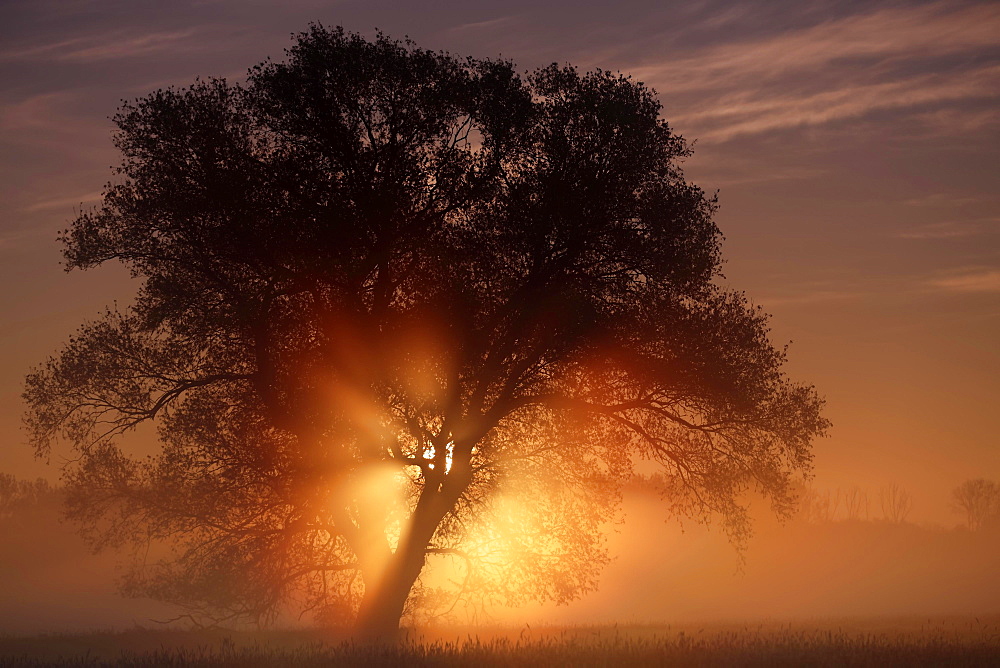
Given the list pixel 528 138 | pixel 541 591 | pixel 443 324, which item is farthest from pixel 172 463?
pixel 528 138

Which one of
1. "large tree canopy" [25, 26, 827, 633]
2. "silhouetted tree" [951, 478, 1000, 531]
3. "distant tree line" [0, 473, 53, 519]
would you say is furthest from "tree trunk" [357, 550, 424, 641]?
"silhouetted tree" [951, 478, 1000, 531]

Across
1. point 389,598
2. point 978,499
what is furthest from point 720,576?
point 389,598

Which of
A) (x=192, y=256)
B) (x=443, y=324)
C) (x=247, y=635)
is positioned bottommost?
(x=247, y=635)

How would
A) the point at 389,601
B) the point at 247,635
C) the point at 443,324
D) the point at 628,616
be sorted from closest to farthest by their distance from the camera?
the point at 443,324 → the point at 389,601 → the point at 247,635 → the point at 628,616

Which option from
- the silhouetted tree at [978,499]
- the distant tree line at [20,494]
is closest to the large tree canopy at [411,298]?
the distant tree line at [20,494]

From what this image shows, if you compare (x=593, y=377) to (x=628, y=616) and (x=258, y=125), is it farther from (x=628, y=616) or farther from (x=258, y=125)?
(x=628, y=616)

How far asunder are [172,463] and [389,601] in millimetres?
6577

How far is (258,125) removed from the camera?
72.4ft

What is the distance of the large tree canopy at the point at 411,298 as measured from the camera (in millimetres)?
21828

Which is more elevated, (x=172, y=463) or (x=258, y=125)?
(x=258, y=125)

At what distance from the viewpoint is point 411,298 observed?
22500mm

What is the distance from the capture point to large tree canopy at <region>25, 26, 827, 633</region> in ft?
71.6

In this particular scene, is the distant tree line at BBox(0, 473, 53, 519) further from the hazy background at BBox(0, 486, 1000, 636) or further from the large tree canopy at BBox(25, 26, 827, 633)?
the large tree canopy at BBox(25, 26, 827, 633)

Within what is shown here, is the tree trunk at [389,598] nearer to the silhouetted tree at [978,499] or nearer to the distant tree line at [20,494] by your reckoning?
the distant tree line at [20,494]
